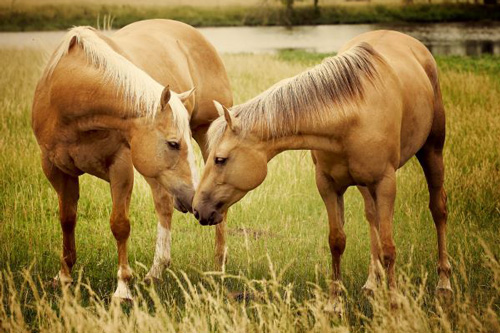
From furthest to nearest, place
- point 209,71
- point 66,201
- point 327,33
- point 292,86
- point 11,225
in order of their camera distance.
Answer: point 327,33, point 209,71, point 11,225, point 66,201, point 292,86

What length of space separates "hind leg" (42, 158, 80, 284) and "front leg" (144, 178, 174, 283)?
0.65m

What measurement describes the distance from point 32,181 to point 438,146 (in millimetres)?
4749

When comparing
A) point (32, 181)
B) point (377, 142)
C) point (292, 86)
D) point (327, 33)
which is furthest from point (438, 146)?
point (327, 33)

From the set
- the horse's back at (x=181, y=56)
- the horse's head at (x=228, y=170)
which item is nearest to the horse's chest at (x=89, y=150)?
the horse's head at (x=228, y=170)

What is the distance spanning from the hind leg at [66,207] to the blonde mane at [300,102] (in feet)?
5.14

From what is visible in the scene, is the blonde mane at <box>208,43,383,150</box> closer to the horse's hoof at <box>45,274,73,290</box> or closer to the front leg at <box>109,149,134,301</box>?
the front leg at <box>109,149,134,301</box>

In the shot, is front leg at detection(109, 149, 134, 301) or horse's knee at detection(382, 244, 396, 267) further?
front leg at detection(109, 149, 134, 301)

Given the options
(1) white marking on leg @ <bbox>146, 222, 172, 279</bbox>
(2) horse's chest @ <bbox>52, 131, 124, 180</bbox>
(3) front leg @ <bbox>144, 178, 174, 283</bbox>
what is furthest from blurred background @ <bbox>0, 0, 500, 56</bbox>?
(2) horse's chest @ <bbox>52, 131, 124, 180</bbox>

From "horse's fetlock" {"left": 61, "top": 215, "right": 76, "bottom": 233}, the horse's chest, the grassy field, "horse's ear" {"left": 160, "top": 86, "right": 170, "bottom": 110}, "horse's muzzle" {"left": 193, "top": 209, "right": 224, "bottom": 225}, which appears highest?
"horse's ear" {"left": 160, "top": 86, "right": 170, "bottom": 110}

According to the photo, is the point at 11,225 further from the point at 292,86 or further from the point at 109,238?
the point at 292,86

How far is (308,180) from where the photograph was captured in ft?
27.5

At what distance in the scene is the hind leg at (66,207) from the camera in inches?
214

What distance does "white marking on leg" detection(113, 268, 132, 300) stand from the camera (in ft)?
16.8

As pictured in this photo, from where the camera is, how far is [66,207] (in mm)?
5543
